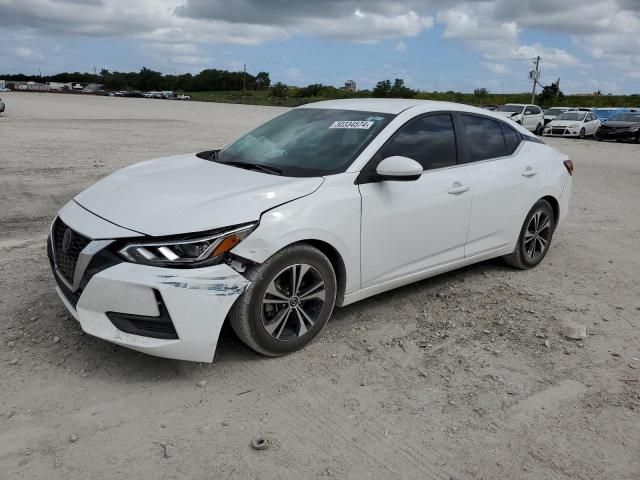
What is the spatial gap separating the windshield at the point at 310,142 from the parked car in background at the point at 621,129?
23.4 m

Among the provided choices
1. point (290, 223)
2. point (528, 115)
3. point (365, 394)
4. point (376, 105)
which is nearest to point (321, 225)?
point (290, 223)

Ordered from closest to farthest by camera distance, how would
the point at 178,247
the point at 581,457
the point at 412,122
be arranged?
the point at 581,457, the point at 178,247, the point at 412,122

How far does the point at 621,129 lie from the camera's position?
944 inches

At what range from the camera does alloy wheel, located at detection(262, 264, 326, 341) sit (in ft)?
11.3

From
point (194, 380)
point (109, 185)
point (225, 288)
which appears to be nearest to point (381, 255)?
point (225, 288)

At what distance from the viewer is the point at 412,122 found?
4.29m

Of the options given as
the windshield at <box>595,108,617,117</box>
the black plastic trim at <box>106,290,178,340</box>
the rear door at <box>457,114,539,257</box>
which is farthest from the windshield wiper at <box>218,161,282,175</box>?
the windshield at <box>595,108,617,117</box>

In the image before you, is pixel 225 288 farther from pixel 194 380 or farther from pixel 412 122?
pixel 412 122

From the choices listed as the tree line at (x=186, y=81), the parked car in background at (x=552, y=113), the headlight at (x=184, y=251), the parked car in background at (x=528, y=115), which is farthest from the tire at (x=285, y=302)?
the tree line at (x=186, y=81)

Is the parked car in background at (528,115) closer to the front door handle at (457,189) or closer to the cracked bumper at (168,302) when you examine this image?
the front door handle at (457,189)

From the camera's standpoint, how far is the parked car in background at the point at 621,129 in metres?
23.8

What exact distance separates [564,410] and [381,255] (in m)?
1.51

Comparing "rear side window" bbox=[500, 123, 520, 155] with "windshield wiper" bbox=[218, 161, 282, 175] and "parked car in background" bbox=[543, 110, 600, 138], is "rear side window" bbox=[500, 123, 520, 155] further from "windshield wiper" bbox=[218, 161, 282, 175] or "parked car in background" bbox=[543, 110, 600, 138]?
→ "parked car in background" bbox=[543, 110, 600, 138]

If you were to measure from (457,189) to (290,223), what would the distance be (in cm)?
167
